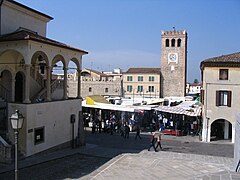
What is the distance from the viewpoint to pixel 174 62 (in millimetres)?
70688

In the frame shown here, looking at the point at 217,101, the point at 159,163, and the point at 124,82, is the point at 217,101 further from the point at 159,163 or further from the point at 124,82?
the point at 124,82

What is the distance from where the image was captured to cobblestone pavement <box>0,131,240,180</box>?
1464 centimetres

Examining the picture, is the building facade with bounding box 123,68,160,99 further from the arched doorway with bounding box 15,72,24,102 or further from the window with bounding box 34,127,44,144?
the window with bounding box 34,127,44,144

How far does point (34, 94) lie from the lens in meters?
22.9

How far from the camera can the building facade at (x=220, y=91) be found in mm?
25844

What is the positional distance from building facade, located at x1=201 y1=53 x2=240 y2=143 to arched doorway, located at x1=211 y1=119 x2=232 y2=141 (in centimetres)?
112

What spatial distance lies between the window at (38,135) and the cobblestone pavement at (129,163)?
2.81ft

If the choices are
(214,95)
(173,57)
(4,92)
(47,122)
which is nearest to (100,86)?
(173,57)

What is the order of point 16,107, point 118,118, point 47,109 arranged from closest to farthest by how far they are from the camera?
point 16,107 → point 47,109 → point 118,118

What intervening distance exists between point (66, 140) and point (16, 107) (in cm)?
516

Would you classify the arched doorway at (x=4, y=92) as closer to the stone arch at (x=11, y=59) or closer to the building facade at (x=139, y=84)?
the stone arch at (x=11, y=59)

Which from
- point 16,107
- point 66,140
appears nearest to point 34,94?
point 66,140

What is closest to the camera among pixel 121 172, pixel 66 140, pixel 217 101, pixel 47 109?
pixel 121 172

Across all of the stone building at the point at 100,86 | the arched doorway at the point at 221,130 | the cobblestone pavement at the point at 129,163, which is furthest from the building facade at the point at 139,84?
the cobblestone pavement at the point at 129,163
